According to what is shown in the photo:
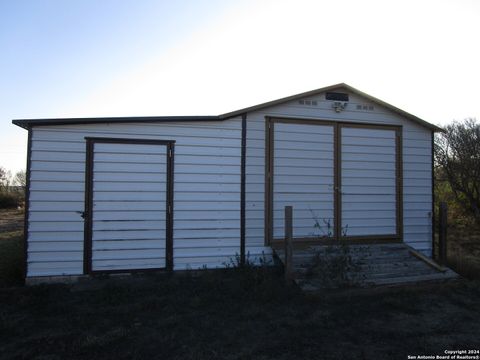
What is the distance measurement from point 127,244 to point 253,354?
133 inches

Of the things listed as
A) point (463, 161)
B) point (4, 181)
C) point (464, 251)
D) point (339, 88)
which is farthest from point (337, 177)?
point (4, 181)

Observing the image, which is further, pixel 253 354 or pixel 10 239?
pixel 10 239

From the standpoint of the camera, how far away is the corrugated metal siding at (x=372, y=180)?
6.27m

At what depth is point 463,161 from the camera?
1108 cm

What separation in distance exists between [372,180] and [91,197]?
547 centimetres

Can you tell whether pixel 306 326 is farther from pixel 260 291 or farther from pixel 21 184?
pixel 21 184

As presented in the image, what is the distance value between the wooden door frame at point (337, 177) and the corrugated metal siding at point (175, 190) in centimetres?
59

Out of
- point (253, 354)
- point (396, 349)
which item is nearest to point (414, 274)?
point (396, 349)

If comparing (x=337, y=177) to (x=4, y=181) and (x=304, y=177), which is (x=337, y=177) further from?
(x=4, y=181)

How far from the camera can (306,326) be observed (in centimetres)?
392

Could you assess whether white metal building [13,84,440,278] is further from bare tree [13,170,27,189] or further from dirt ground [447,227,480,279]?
bare tree [13,170,27,189]

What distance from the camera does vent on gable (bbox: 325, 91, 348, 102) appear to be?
6.71 metres

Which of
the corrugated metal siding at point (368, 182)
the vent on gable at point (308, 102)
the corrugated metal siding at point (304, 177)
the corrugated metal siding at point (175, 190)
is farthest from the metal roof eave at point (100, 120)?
the corrugated metal siding at point (368, 182)

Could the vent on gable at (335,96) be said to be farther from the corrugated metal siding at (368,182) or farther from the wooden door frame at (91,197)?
the wooden door frame at (91,197)
